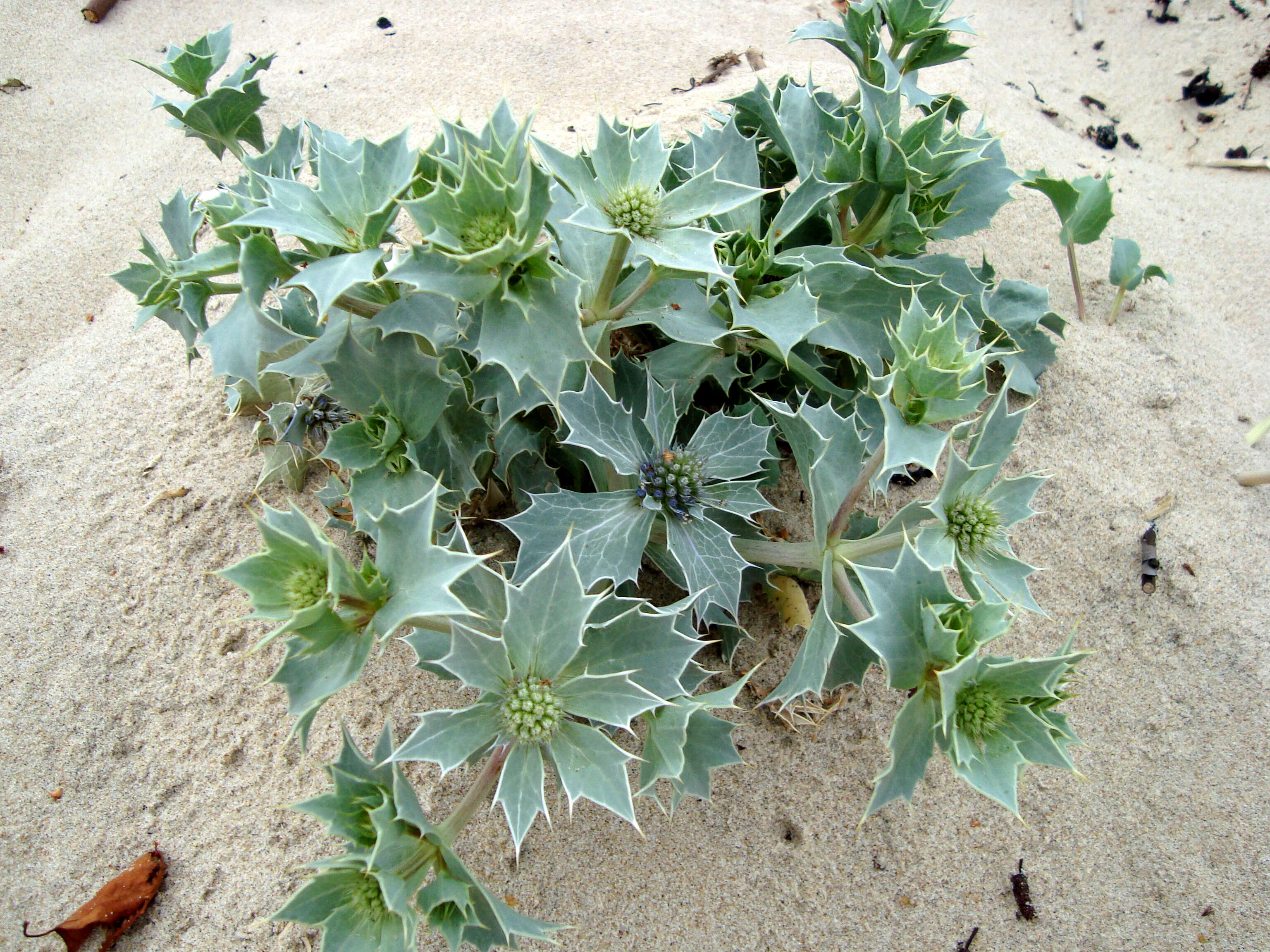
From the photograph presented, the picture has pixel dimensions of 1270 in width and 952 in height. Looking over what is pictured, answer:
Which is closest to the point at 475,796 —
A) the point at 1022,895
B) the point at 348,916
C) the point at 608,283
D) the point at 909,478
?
the point at 348,916

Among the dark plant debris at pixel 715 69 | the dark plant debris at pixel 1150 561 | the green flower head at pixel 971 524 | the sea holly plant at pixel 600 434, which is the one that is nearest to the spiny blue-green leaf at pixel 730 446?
the sea holly plant at pixel 600 434

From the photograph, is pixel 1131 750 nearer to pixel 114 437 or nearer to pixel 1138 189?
pixel 1138 189

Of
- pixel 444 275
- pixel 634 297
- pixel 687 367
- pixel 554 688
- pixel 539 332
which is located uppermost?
pixel 444 275

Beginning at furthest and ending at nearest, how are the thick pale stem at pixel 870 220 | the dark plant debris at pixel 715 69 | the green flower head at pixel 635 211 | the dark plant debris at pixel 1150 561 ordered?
1. the dark plant debris at pixel 715 69
2. the dark plant debris at pixel 1150 561
3. the thick pale stem at pixel 870 220
4. the green flower head at pixel 635 211

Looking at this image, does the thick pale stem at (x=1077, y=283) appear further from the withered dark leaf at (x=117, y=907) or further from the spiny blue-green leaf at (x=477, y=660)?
the withered dark leaf at (x=117, y=907)

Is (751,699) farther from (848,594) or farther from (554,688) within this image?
(554,688)

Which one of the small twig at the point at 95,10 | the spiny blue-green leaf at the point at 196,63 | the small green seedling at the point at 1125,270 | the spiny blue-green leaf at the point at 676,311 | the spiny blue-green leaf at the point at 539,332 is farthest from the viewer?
the small twig at the point at 95,10

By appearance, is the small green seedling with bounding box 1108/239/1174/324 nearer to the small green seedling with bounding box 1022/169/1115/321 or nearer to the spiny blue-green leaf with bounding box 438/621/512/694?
the small green seedling with bounding box 1022/169/1115/321

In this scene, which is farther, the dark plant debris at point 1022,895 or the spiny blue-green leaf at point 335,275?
the dark plant debris at point 1022,895
